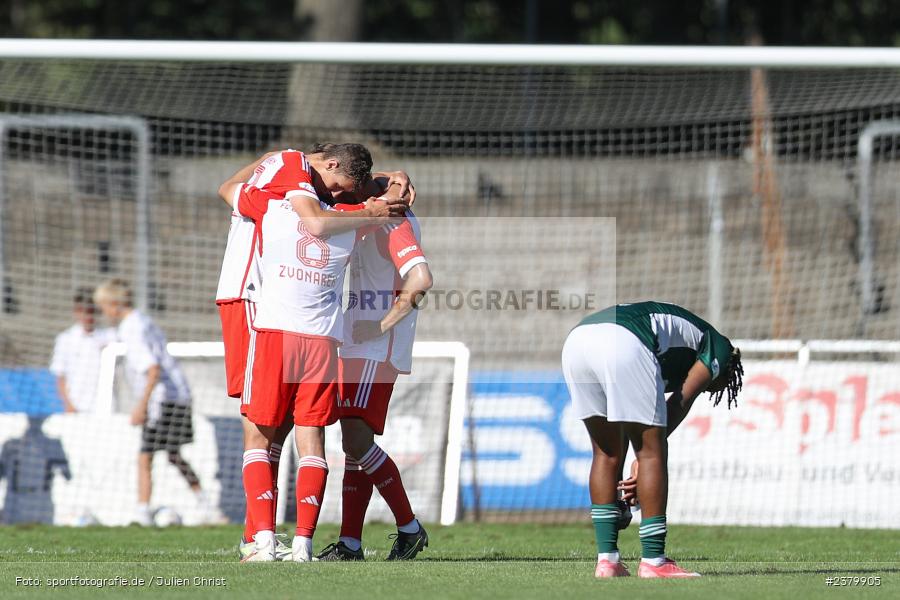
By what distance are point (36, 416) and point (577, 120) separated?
603 cm

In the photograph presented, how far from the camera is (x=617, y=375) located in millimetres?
5914

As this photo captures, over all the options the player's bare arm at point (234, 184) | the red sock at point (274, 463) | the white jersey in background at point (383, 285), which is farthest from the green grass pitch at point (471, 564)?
the player's bare arm at point (234, 184)

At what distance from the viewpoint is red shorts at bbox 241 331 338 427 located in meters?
6.67

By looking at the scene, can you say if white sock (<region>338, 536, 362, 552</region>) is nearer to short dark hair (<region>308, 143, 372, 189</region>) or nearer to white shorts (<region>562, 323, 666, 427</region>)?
white shorts (<region>562, 323, 666, 427</region>)

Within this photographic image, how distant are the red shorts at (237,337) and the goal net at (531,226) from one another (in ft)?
12.9

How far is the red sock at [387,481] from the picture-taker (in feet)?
23.8

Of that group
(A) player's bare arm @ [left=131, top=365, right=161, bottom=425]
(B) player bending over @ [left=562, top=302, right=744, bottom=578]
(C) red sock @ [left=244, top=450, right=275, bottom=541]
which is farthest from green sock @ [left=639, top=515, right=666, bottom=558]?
(A) player's bare arm @ [left=131, top=365, right=161, bottom=425]

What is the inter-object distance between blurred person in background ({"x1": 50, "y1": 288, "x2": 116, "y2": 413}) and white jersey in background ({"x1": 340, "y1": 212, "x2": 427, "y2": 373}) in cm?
494

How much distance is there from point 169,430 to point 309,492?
459 cm

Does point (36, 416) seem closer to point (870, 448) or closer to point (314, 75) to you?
point (314, 75)

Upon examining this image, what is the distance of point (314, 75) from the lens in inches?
546

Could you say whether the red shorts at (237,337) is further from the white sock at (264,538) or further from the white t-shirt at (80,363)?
the white t-shirt at (80,363)

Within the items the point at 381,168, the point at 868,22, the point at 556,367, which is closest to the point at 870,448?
the point at 556,367

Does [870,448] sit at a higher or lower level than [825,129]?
lower
